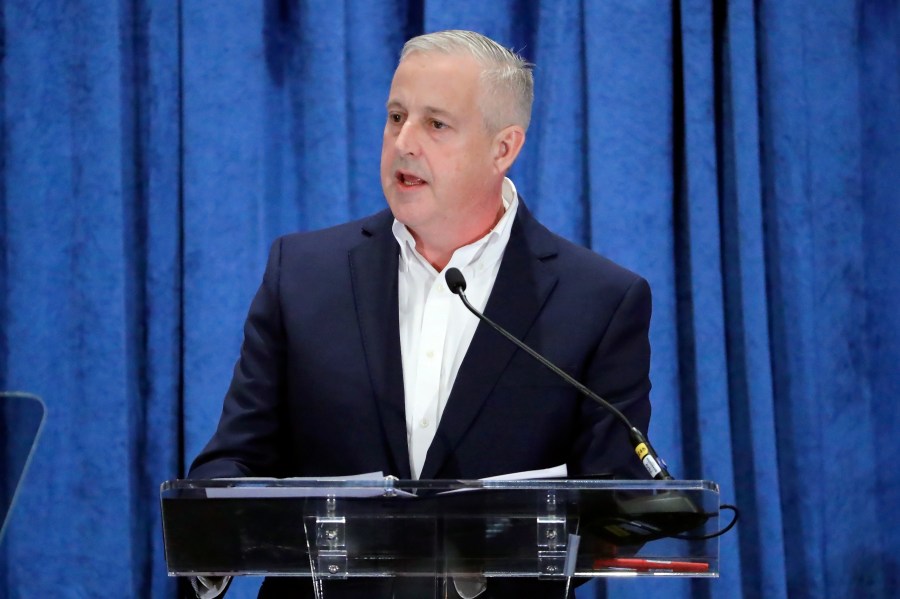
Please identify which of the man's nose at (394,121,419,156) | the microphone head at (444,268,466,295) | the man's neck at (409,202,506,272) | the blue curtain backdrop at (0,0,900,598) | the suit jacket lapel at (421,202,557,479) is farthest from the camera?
the blue curtain backdrop at (0,0,900,598)

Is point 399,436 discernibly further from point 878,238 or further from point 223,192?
point 878,238

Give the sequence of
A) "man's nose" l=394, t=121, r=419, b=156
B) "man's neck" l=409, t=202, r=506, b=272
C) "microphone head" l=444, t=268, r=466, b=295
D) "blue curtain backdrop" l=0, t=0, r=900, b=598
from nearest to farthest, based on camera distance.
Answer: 1. "microphone head" l=444, t=268, r=466, b=295
2. "man's nose" l=394, t=121, r=419, b=156
3. "man's neck" l=409, t=202, r=506, b=272
4. "blue curtain backdrop" l=0, t=0, r=900, b=598

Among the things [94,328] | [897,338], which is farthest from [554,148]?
[94,328]

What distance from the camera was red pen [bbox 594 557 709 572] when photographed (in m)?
1.58

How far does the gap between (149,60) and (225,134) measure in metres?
0.29

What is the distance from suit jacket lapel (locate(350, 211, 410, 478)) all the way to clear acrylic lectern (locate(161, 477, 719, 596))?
17.7 inches

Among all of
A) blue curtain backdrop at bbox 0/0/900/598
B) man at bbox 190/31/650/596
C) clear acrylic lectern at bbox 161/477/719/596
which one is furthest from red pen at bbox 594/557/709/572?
blue curtain backdrop at bbox 0/0/900/598

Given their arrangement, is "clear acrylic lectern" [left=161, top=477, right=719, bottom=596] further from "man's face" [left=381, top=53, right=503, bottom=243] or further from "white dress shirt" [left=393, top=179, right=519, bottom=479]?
"man's face" [left=381, top=53, right=503, bottom=243]

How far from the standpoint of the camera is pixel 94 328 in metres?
3.13

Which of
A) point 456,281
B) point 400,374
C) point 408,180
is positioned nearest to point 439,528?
point 456,281

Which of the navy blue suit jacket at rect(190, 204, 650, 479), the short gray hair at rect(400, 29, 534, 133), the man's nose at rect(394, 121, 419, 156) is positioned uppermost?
the short gray hair at rect(400, 29, 534, 133)

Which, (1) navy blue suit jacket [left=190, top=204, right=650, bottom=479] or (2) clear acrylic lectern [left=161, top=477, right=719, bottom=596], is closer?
(2) clear acrylic lectern [left=161, top=477, right=719, bottom=596]

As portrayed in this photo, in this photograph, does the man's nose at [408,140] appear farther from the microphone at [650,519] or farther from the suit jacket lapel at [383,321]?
the microphone at [650,519]

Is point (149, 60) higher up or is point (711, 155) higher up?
point (149, 60)
